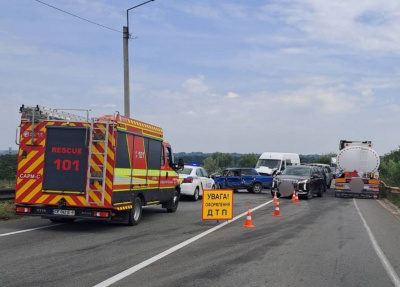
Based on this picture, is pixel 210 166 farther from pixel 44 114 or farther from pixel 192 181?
pixel 44 114

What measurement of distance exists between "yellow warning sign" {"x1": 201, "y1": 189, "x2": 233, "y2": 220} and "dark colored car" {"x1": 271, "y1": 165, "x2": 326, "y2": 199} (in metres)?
12.3

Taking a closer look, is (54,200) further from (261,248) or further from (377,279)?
(377,279)

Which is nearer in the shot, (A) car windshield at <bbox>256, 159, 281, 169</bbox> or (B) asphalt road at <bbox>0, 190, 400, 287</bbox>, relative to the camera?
(B) asphalt road at <bbox>0, 190, 400, 287</bbox>

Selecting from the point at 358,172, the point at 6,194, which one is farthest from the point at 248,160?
the point at 6,194

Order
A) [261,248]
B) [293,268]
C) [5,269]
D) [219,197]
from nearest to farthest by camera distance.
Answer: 1. [5,269]
2. [293,268]
3. [261,248]
4. [219,197]

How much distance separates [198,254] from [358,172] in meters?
21.3

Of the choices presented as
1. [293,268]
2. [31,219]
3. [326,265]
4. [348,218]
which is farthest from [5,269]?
[348,218]

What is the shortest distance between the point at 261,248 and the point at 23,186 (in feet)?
19.7

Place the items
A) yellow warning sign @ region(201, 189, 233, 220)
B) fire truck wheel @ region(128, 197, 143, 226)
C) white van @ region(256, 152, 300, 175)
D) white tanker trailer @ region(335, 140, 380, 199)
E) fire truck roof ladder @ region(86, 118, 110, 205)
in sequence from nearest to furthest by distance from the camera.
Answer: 1. fire truck roof ladder @ region(86, 118, 110, 205)
2. fire truck wheel @ region(128, 197, 143, 226)
3. yellow warning sign @ region(201, 189, 233, 220)
4. white tanker trailer @ region(335, 140, 380, 199)
5. white van @ region(256, 152, 300, 175)

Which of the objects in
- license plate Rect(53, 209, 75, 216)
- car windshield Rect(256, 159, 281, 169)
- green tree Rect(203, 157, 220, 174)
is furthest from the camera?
green tree Rect(203, 157, 220, 174)

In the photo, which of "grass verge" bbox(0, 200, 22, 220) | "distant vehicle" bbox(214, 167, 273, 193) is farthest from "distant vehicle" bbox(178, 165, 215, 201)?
"grass verge" bbox(0, 200, 22, 220)

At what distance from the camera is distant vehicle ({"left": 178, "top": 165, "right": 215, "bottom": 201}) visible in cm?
2205

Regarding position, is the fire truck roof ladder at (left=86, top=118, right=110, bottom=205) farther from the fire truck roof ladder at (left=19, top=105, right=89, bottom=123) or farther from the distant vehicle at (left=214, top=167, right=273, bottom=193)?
the distant vehicle at (left=214, top=167, right=273, bottom=193)

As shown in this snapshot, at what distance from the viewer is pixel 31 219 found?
45.9 ft
